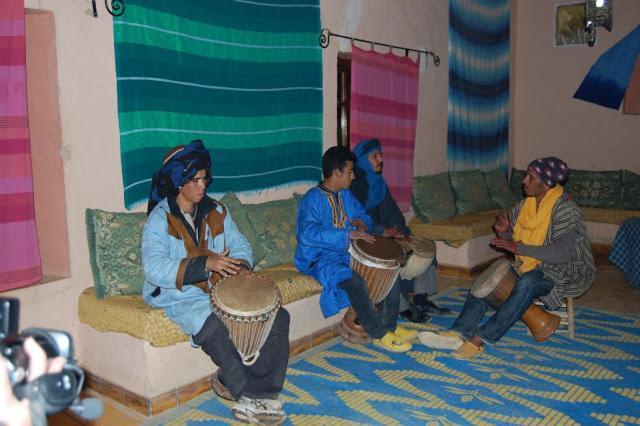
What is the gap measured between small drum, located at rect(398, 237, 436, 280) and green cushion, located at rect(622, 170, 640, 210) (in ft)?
12.5

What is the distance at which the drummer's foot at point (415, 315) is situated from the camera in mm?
4535

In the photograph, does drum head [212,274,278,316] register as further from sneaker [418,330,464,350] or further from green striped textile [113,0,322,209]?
sneaker [418,330,464,350]

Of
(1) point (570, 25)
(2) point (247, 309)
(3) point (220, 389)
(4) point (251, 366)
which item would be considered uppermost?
(1) point (570, 25)

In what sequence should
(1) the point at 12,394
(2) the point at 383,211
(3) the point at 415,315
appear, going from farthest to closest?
(2) the point at 383,211
(3) the point at 415,315
(1) the point at 12,394

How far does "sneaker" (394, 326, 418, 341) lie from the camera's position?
13.5 ft

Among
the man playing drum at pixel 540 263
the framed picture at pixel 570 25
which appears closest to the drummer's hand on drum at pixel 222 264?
the man playing drum at pixel 540 263

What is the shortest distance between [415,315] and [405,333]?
18.1 inches

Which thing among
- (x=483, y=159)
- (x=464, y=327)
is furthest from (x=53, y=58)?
(x=483, y=159)

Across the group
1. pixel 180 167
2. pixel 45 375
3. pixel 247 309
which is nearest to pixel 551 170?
pixel 247 309

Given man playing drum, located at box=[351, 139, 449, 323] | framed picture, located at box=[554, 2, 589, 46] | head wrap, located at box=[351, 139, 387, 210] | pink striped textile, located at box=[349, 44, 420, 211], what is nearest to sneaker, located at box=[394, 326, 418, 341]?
man playing drum, located at box=[351, 139, 449, 323]

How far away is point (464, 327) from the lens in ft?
13.3

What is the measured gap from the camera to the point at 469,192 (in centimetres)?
680

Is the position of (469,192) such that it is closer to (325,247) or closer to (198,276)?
(325,247)

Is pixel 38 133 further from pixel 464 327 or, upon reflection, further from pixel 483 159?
pixel 483 159
